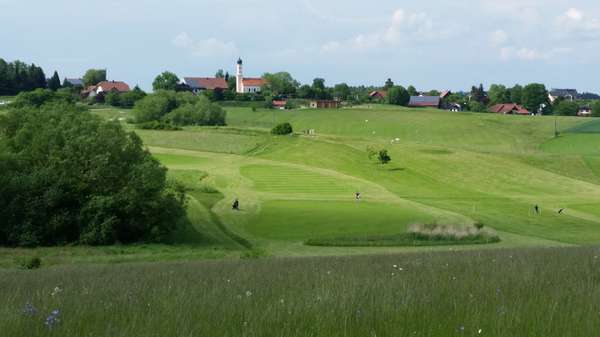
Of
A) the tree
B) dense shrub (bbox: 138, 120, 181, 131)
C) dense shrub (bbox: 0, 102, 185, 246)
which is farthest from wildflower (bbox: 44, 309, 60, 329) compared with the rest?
dense shrub (bbox: 138, 120, 181, 131)

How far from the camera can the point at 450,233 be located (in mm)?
48625

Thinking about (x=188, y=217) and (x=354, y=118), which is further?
(x=354, y=118)

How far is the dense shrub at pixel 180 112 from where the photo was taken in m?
158

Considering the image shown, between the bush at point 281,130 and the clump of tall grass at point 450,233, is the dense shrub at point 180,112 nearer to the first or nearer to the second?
the bush at point 281,130

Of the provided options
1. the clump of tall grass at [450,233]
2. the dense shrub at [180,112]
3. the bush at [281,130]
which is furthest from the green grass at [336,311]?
the dense shrub at [180,112]

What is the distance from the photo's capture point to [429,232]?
48906 millimetres

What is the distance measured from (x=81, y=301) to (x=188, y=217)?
51.5 m

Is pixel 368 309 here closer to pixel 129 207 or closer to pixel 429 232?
pixel 429 232

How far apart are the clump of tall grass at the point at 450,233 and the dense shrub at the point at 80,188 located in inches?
697

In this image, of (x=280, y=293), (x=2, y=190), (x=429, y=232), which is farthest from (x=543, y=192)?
(x=280, y=293)

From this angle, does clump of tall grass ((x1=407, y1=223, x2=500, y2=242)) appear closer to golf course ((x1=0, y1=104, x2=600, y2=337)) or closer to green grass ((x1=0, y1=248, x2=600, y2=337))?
golf course ((x1=0, y1=104, x2=600, y2=337))

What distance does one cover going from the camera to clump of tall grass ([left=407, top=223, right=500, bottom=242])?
1892 inches

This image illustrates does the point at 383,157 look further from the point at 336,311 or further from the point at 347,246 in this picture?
the point at 336,311

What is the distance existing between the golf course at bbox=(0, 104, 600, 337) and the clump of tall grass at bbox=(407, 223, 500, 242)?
121 centimetres
